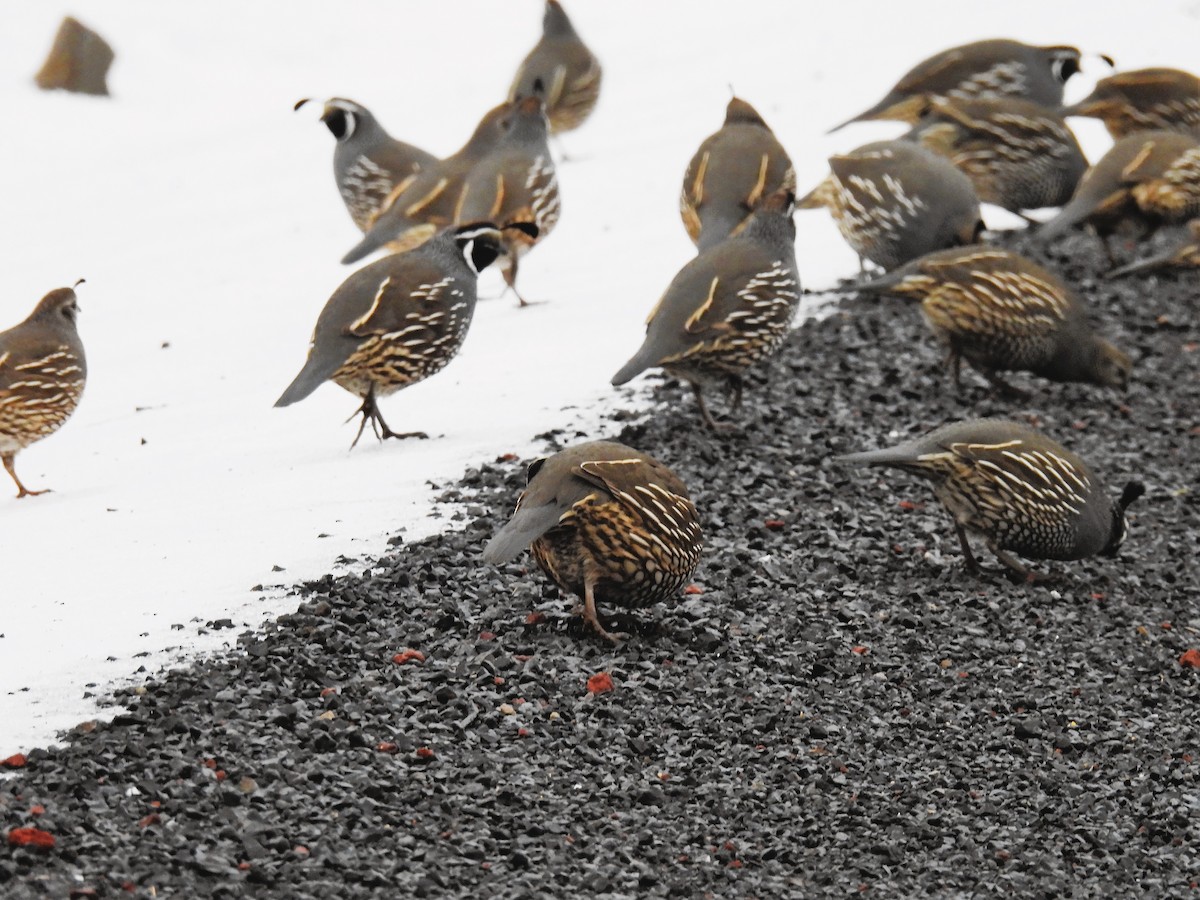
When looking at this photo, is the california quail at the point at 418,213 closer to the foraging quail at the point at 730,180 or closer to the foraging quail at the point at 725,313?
the foraging quail at the point at 730,180

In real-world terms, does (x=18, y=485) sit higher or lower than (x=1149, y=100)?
lower

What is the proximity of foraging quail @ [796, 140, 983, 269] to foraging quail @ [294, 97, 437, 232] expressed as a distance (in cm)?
284

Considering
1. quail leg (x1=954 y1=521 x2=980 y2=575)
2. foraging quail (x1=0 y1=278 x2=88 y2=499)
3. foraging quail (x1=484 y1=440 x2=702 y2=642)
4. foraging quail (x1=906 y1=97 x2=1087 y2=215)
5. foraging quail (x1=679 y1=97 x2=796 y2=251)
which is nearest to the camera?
foraging quail (x1=484 y1=440 x2=702 y2=642)

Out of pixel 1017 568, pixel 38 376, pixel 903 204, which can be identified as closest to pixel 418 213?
pixel 903 204

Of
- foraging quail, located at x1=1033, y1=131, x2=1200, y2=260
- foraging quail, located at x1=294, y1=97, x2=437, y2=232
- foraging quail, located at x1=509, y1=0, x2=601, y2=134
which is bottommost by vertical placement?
foraging quail, located at x1=1033, y1=131, x2=1200, y2=260

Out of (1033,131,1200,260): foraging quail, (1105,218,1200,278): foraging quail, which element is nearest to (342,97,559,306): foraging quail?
(1033,131,1200,260): foraging quail

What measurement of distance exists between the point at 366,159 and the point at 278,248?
168cm

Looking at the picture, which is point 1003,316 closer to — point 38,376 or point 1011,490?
point 1011,490

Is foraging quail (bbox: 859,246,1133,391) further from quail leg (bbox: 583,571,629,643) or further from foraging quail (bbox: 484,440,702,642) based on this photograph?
quail leg (bbox: 583,571,629,643)

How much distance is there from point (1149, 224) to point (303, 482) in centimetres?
589

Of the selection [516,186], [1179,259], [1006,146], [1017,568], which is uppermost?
[516,186]

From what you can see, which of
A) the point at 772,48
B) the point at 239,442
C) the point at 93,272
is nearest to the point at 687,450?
the point at 239,442

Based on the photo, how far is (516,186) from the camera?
8773 millimetres

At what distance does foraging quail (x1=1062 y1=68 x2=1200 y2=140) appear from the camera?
36.7ft
